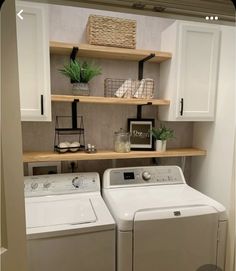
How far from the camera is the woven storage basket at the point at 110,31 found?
73.4 inches

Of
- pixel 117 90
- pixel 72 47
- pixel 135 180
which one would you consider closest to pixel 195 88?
pixel 117 90

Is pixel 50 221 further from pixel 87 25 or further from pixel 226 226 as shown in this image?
pixel 87 25

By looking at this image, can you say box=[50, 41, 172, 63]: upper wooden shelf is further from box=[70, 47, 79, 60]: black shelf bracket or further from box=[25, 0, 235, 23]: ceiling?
box=[25, 0, 235, 23]: ceiling

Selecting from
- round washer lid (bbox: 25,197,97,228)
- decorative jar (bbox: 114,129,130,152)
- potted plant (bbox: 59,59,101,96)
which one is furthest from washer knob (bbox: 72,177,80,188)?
potted plant (bbox: 59,59,101,96)

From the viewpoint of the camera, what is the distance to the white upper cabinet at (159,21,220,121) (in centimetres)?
195

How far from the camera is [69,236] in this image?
1360 mm

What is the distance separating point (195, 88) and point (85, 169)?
122 cm

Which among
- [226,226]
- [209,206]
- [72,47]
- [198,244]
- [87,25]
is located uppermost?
[87,25]

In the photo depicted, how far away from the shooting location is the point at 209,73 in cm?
202

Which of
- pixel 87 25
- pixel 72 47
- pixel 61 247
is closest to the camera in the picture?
pixel 61 247

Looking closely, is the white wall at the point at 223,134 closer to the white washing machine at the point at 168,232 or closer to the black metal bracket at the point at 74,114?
the white washing machine at the point at 168,232

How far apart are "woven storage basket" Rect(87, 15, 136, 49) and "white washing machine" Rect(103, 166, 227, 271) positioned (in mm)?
1214

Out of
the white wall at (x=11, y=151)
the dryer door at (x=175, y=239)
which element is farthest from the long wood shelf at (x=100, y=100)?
the white wall at (x=11, y=151)

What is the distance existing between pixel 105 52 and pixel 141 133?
79cm
